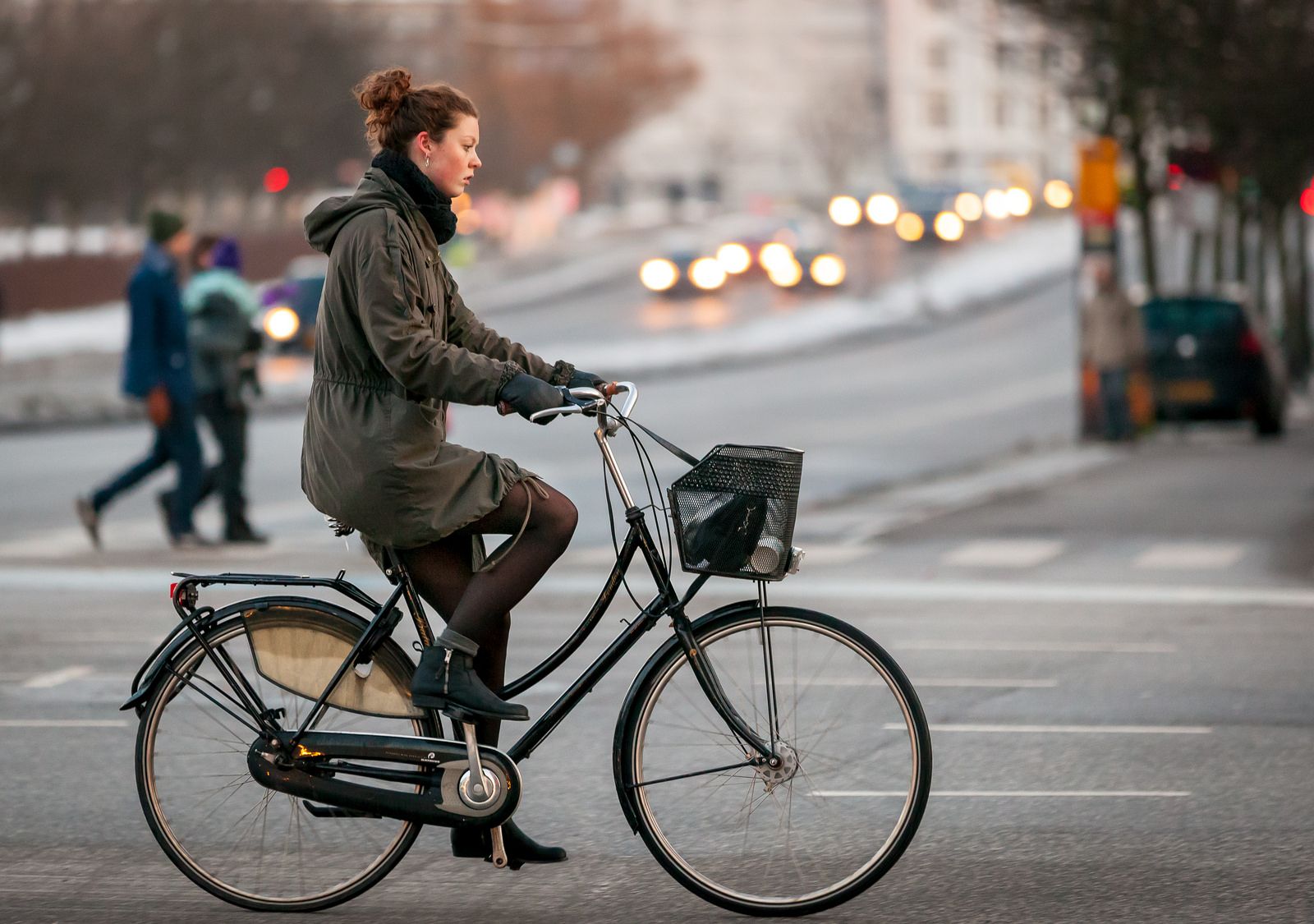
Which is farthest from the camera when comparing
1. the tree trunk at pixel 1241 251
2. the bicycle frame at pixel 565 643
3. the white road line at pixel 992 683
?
the tree trunk at pixel 1241 251

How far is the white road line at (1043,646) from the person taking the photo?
905 cm

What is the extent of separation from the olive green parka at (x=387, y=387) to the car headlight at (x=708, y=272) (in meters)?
50.2

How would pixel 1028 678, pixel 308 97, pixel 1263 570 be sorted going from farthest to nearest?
pixel 308 97, pixel 1263 570, pixel 1028 678

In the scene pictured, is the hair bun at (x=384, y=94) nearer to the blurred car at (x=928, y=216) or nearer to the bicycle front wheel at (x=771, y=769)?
the bicycle front wheel at (x=771, y=769)

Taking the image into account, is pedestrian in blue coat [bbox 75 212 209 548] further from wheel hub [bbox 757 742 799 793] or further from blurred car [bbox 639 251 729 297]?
blurred car [bbox 639 251 729 297]

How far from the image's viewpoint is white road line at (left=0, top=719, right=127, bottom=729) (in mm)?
7398

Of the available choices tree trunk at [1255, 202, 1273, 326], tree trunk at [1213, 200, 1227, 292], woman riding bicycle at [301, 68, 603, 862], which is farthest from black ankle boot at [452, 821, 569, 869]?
tree trunk at [1255, 202, 1273, 326]

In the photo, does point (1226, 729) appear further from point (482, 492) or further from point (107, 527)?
point (107, 527)

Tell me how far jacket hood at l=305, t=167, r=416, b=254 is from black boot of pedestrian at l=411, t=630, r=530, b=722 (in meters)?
0.91

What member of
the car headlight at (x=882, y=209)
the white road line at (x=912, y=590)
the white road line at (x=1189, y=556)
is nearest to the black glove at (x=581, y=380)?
the white road line at (x=912, y=590)

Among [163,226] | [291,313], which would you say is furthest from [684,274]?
[163,226]

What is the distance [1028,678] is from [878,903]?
3405 millimetres

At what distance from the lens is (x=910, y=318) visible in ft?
162

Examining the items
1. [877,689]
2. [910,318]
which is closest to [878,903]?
[877,689]
